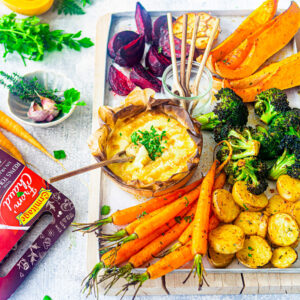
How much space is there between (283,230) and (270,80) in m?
1.29

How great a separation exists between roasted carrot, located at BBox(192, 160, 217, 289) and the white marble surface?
1.75 ft

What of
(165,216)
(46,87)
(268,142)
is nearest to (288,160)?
(268,142)

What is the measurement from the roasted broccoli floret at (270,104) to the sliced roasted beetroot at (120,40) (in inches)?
50.1

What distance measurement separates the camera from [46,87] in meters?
3.38

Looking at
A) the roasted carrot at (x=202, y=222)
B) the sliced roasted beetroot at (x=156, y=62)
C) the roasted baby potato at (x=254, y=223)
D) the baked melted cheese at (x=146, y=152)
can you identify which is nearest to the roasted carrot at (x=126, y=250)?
the roasted carrot at (x=202, y=222)

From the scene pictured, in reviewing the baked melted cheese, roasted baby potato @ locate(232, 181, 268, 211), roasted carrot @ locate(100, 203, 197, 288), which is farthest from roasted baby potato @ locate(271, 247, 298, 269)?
the baked melted cheese

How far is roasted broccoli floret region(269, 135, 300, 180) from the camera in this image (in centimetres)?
258

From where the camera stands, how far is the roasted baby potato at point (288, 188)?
256cm

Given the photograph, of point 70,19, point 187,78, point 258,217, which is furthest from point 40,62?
point 258,217

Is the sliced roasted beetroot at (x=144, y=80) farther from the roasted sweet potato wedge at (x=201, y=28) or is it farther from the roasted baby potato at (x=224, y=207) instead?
the roasted baby potato at (x=224, y=207)

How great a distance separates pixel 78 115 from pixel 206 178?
1396 millimetres

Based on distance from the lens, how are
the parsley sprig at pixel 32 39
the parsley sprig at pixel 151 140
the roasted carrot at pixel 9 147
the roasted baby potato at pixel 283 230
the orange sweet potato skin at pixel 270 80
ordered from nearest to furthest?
the roasted baby potato at pixel 283 230
the parsley sprig at pixel 151 140
the orange sweet potato skin at pixel 270 80
the roasted carrot at pixel 9 147
the parsley sprig at pixel 32 39

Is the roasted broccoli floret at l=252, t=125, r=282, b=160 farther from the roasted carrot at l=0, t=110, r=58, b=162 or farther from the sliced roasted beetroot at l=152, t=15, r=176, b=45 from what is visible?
the roasted carrot at l=0, t=110, r=58, b=162

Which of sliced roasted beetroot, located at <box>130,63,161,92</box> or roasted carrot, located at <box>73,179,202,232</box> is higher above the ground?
sliced roasted beetroot, located at <box>130,63,161,92</box>
